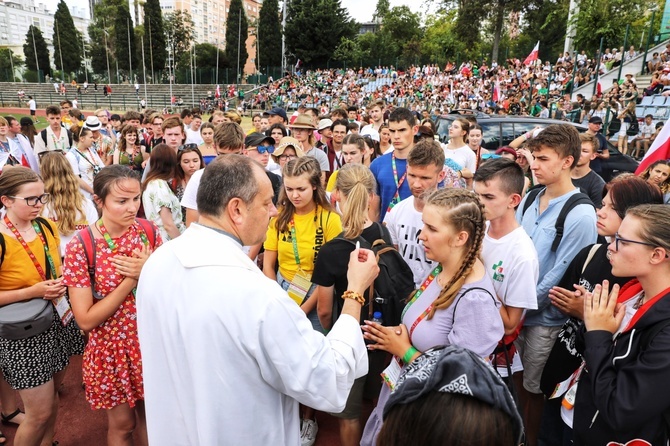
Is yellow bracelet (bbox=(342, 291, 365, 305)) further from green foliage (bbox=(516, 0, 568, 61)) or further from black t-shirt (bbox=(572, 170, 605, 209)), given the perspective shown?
green foliage (bbox=(516, 0, 568, 61))

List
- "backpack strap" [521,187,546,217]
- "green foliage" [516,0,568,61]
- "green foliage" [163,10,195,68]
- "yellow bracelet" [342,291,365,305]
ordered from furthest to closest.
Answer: "green foliage" [163,10,195,68] < "green foliage" [516,0,568,61] < "backpack strap" [521,187,546,217] < "yellow bracelet" [342,291,365,305]

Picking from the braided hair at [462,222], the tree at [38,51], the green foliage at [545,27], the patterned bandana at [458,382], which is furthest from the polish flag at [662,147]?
the tree at [38,51]

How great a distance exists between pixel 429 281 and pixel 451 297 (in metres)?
0.25

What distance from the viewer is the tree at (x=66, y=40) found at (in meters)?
68.8

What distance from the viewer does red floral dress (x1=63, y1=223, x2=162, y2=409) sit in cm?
252

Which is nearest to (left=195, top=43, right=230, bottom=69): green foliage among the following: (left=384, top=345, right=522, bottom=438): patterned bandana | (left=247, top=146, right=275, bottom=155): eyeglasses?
(left=247, top=146, right=275, bottom=155): eyeglasses

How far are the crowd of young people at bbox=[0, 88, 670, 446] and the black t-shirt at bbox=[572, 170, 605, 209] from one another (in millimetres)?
1835

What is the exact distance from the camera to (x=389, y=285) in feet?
8.70

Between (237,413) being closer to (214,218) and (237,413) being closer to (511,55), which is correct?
(214,218)

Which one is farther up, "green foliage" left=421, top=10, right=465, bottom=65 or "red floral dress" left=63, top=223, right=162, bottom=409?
"green foliage" left=421, top=10, right=465, bottom=65

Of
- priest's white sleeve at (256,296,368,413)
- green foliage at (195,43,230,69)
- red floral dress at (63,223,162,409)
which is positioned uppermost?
green foliage at (195,43,230,69)

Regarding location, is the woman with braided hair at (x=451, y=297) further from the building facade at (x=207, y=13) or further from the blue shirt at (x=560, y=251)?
the building facade at (x=207, y=13)

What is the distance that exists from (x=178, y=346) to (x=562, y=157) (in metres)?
2.90

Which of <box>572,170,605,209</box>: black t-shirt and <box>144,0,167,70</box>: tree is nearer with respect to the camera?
<box>572,170,605,209</box>: black t-shirt
